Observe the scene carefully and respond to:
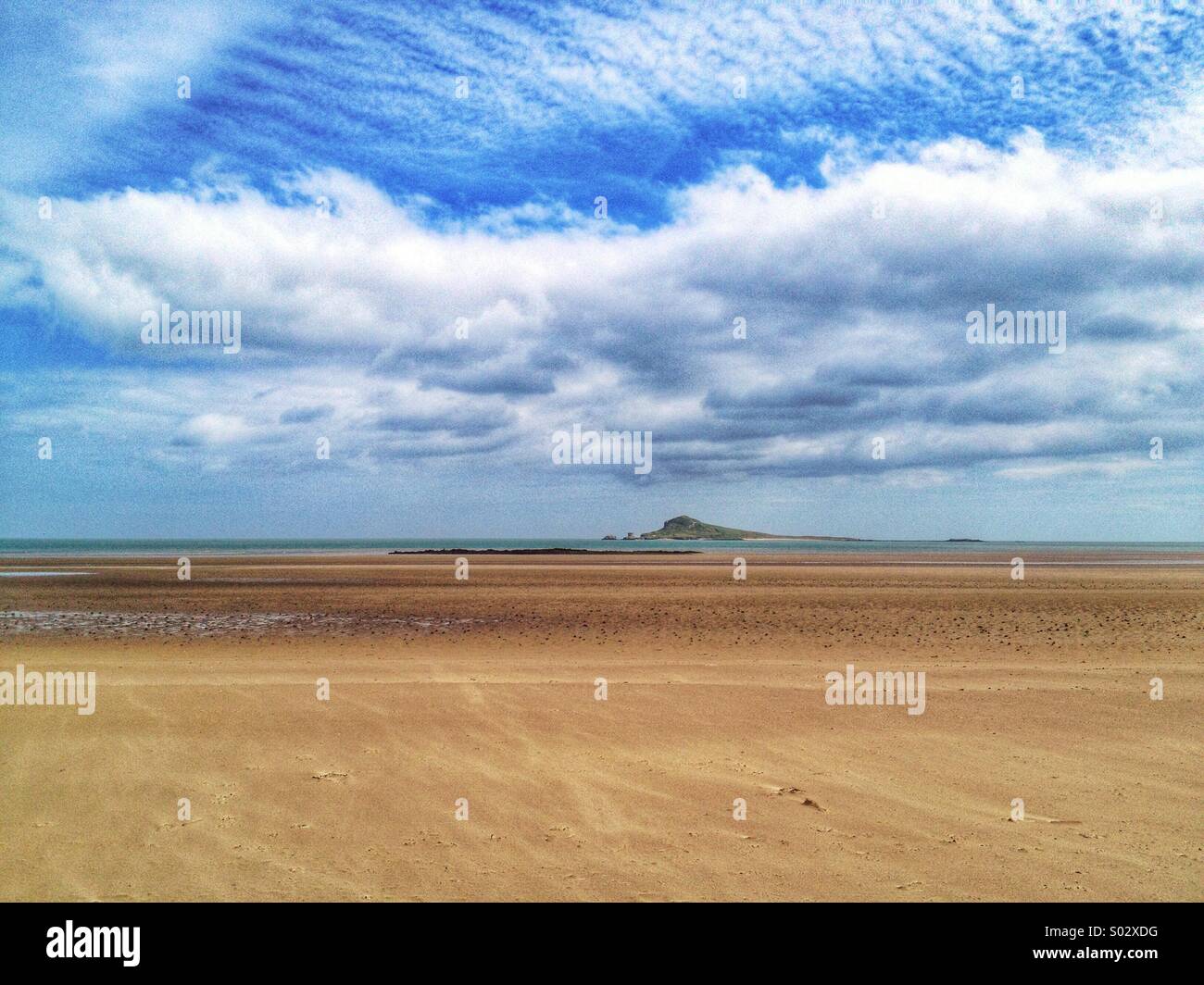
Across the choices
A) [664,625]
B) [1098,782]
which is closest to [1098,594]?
[664,625]

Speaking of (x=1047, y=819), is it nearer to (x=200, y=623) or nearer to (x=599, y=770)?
(x=599, y=770)

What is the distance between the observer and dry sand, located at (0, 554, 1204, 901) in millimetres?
6984

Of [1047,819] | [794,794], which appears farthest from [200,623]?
[1047,819]

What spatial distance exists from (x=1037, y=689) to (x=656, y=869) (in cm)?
1157

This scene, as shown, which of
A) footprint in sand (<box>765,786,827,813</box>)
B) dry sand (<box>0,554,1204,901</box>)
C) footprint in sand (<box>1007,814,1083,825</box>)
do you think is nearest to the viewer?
dry sand (<box>0,554,1204,901</box>)

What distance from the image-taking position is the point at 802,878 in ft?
22.6

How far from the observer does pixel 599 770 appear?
988 cm

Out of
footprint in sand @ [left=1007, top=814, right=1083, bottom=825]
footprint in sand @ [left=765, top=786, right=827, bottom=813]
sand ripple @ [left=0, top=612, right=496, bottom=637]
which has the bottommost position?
footprint in sand @ [left=1007, top=814, right=1083, bottom=825]

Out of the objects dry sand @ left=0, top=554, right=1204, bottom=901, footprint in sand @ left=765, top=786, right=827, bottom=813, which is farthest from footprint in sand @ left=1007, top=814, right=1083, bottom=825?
footprint in sand @ left=765, top=786, right=827, bottom=813

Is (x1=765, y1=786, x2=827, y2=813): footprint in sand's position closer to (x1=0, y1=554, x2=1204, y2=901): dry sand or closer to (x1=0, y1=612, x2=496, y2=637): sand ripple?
(x1=0, y1=554, x2=1204, y2=901): dry sand

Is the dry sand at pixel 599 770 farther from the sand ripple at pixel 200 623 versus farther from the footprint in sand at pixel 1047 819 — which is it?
the sand ripple at pixel 200 623

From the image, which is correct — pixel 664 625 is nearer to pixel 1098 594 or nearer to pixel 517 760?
pixel 517 760
